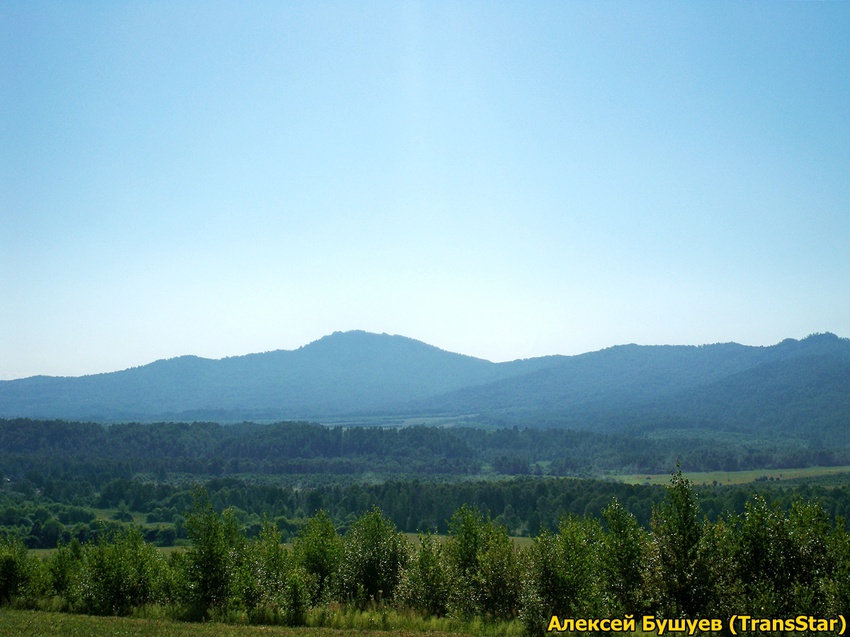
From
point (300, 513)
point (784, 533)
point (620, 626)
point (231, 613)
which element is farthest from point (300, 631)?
point (300, 513)

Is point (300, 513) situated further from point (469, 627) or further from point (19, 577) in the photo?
point (469, 627)

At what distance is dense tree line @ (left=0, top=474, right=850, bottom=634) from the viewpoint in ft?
104

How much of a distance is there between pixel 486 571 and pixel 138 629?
19966mm

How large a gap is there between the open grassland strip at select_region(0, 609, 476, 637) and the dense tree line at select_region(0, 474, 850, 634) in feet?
12.5

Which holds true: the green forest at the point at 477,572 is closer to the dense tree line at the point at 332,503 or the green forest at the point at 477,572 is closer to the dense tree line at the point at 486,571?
the dense tree line at the point at 486,571

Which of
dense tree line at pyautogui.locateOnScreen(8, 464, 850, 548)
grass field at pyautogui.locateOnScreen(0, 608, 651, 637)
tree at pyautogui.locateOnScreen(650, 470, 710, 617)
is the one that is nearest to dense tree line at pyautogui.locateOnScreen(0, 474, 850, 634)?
tree at pyautogui.locateOnScreen(650, 470, 710, 617)

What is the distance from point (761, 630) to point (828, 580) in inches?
182

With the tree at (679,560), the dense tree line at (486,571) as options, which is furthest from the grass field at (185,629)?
the tree at (679,560)

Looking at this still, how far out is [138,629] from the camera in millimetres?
34000

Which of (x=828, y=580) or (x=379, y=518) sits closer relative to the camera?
(x=828, y=580)

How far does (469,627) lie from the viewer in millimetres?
36875

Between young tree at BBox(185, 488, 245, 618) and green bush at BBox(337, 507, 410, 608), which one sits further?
green bush at BBox(337, 507, 410, 608)

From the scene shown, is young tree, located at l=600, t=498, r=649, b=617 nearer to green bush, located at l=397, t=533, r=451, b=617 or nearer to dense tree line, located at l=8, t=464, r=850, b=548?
green bush, located at l=397, t=533, r=451, b=617

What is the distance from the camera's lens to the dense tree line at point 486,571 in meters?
31.8
